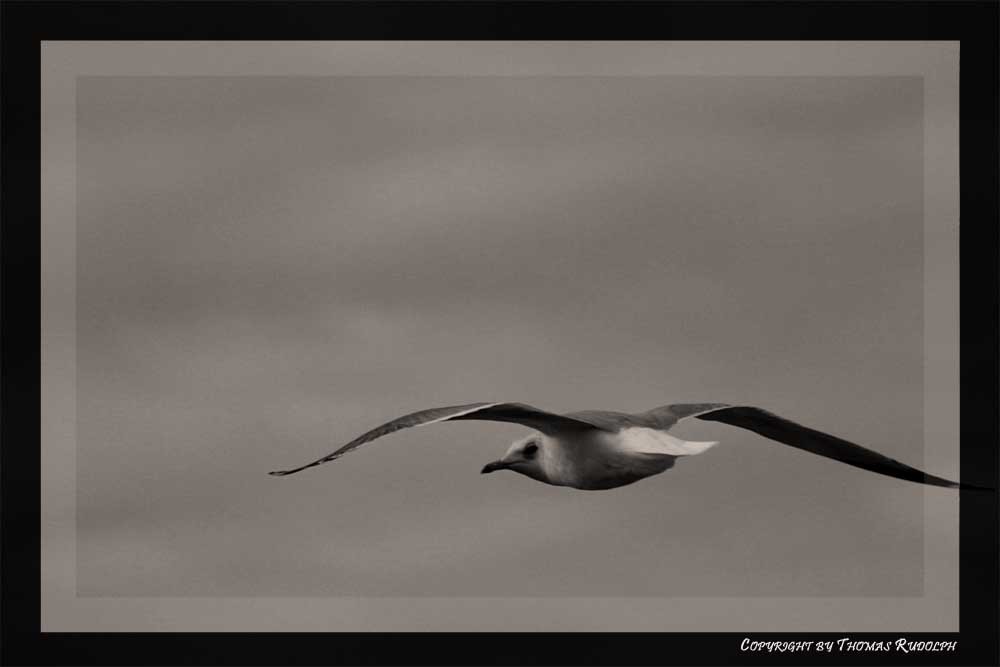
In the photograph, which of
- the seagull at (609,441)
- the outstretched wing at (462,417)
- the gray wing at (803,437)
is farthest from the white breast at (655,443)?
the gray wing at (803,437)

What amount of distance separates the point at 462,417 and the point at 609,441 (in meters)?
1.62

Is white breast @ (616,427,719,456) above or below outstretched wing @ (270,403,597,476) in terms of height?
below

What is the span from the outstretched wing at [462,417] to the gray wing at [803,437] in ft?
3.88

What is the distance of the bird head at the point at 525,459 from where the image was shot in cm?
1199

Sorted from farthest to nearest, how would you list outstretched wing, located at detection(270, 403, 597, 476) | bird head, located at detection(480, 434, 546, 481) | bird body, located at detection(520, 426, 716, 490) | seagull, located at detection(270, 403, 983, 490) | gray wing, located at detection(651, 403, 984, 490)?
1. gray wing, located at detection(651, 403, 984, 490)
2. bird head, located at detection(480, 434, 546, 481)
3. bird body, located at detection(520, 426, 716, 490)
4. seagull, located at detection(270, 403, 983, 490)
5. outstretched wing, located at detection(270, 403, 597, 476)

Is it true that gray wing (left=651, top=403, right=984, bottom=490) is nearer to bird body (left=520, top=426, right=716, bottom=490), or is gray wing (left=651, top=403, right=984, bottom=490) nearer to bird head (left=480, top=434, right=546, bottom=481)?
bird body (left=520, top=426, right=716, bottom=490)

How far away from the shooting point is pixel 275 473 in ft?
35.8

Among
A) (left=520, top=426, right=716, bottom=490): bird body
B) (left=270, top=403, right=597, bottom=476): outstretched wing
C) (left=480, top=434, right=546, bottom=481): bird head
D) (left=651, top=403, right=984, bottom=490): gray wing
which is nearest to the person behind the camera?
(left=270, top=403, right=597, bottom=476): outstretched wing

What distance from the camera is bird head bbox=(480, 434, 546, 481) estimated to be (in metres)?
12.0

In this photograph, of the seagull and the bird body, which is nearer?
the seagull

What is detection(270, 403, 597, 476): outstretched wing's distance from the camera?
10.2m

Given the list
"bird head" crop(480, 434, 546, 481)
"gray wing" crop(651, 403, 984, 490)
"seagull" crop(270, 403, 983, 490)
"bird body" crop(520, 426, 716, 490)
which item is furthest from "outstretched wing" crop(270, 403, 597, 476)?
"gray wing" crop(651, 403, 984, 490)

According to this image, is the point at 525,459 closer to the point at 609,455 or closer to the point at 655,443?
the point at 609,455

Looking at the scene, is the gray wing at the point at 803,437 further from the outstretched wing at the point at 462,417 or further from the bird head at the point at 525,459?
the outstretched wing at the point at 462,417
